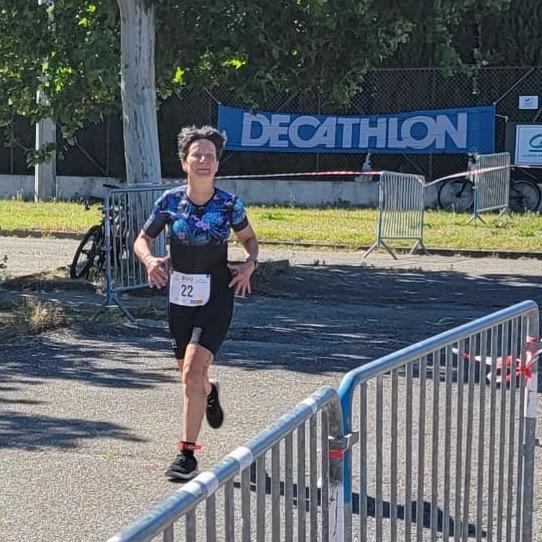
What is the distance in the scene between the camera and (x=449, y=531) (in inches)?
172

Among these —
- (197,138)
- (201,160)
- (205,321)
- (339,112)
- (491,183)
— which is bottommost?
(205,321)

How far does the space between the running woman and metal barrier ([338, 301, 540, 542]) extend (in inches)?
66.9

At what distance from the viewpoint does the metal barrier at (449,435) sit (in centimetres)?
400

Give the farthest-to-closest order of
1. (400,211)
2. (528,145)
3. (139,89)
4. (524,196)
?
(528,145) → (524,196) → (400,211) → (139,89)

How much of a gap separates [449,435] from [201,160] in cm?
268

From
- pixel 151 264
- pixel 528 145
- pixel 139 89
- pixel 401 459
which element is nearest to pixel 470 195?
pixel 528 145

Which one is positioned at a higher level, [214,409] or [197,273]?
[197,273]

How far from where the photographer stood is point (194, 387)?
21.8ft

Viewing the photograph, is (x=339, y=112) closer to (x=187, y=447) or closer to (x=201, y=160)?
(x=201, y=160)

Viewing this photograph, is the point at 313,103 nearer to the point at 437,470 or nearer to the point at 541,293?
the point at 541,293

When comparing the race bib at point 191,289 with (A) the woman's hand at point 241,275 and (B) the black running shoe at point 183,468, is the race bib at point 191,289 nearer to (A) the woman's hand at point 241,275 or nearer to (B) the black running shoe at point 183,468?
(A) the woman's hand at point 241,275

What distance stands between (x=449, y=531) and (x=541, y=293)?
10547 millimetres

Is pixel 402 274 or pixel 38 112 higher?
pixel 38 112

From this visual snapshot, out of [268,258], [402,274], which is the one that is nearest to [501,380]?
[402,274]
